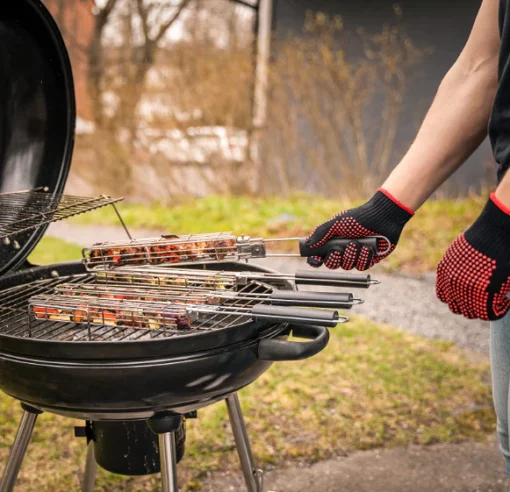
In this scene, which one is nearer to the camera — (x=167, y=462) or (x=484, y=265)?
(x=484, y=265)

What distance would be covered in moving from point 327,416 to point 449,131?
6.12ft

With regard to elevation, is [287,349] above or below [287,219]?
above

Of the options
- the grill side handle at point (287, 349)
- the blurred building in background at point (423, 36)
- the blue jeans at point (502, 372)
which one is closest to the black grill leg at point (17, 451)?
the grill side handle at point (287, 349)

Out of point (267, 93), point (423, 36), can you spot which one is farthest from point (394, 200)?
point (423, 36)

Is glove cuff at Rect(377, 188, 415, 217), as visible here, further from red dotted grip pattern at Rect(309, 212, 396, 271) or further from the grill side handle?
the grill side handle

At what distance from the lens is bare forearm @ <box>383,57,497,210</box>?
1513 mm

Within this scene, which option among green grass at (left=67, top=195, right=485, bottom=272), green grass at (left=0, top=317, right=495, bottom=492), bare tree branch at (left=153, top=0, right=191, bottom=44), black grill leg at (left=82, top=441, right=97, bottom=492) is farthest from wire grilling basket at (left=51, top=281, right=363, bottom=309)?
bare tree branch at (left=153, top=0, right=191, bottom=44)

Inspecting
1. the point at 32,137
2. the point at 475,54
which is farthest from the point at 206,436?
the point at 475,54

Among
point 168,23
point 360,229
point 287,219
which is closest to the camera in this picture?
point 360,229

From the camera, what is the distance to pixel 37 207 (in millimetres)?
1760

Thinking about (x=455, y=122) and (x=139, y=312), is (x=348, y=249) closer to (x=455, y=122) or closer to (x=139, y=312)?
(x=455, y=122)

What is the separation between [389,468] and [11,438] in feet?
5.69

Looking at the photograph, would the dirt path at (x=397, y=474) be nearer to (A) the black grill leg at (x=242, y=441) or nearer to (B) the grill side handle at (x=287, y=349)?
(A) the black grill leg at (x=242, y=441)

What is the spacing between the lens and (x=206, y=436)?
110 inches
